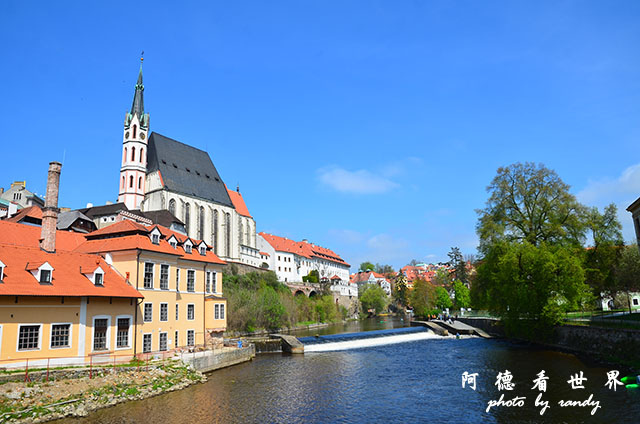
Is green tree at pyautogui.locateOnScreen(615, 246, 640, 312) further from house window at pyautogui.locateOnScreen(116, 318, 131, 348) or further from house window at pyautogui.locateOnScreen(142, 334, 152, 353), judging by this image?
house window at pyautogui.locateOnScreen(116, 318, 131, 348)

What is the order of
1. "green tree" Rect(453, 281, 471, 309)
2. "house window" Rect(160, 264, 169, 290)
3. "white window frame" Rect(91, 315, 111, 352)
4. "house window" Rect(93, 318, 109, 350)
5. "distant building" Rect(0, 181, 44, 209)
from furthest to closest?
"green tree" Rect(453, 281, 471, 309)
"distant building" Rect(0, 181, 44, 209)
"house window" Rect(160, 264, 169, 290)
"house window" Rect(93, 318, 109, 350)
"white window frame" Rect(91, 315, 111, 352)

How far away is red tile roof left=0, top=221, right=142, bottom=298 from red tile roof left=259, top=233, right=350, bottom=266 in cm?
7420

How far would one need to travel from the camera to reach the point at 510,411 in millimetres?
19125

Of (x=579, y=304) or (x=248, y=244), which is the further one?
(x=248, y=244)

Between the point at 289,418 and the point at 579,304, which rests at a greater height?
the point at 579,304

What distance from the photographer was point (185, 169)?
87.2 m

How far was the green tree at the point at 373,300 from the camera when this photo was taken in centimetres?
11475

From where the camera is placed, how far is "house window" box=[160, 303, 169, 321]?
30.9m

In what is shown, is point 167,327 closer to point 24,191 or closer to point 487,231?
point 487,231

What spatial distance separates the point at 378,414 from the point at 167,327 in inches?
706

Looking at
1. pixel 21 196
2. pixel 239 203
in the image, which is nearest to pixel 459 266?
pixel 239 203

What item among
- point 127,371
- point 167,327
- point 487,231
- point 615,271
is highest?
point 487,231

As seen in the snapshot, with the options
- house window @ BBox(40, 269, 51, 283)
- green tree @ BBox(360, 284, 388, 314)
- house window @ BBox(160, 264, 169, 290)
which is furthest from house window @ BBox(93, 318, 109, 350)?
green tree @ BBox(360, 284, 388, 314)

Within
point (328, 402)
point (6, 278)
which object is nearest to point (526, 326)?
point (328, 402)
